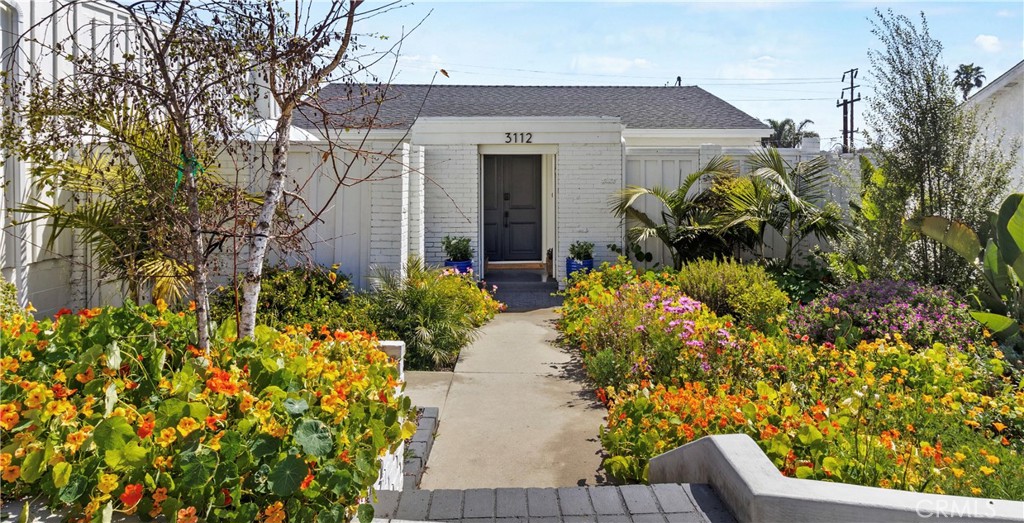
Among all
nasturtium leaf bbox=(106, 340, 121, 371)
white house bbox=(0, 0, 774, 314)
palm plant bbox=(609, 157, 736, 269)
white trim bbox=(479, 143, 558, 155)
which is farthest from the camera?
white trim bbox=(479, 143, 558, 155)

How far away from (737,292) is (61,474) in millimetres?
6810

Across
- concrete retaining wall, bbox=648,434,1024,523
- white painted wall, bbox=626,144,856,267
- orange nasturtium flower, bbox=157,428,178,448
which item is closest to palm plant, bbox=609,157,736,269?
white painted wall, bbox=626,144,856,267

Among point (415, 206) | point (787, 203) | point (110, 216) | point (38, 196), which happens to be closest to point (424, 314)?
point (415, 206)

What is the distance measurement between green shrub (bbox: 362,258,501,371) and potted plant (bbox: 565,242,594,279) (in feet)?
8.60

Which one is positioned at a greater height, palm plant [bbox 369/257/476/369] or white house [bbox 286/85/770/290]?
white house [bbox 286/85/770/290]

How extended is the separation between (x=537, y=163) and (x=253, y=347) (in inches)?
398

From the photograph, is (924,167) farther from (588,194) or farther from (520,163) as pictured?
(520,163)

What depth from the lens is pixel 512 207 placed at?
13508 mm

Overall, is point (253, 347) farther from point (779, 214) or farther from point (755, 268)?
point (779, 214)

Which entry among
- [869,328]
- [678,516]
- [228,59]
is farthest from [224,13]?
[869,328]

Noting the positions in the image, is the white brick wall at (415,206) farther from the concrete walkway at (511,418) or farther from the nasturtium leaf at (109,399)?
the nasturtium leaf at (109,399)

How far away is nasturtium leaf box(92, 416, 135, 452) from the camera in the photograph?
250 centimetres

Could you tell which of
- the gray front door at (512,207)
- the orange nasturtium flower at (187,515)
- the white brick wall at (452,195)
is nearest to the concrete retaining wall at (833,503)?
the orange nasturtium flower at (187,515)

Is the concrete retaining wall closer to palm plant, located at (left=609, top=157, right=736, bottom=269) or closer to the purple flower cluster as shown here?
the purple flower cluster
